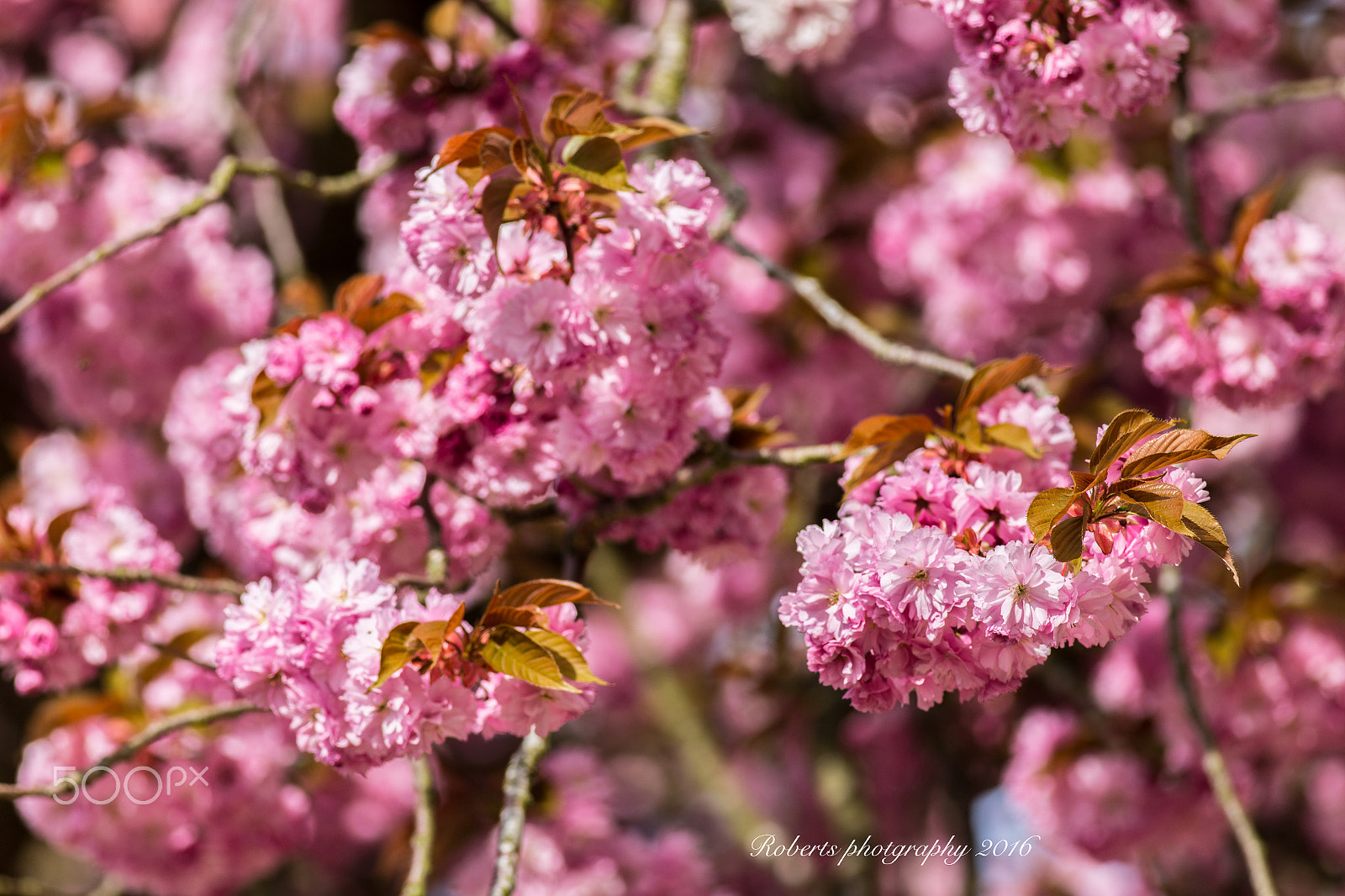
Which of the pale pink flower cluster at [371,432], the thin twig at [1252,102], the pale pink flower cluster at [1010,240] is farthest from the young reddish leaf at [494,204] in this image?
the pale pink flower cluster at [1010,240]

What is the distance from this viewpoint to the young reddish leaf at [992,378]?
4.55 feet

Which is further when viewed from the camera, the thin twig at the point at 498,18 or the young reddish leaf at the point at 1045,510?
the thin twig at the point at 498,18

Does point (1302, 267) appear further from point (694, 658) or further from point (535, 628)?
point (694, 658)

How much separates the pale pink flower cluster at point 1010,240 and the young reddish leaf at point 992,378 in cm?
146

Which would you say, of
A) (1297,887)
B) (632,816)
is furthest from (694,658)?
(1297,887)

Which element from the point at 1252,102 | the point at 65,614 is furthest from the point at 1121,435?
the point at 65,614

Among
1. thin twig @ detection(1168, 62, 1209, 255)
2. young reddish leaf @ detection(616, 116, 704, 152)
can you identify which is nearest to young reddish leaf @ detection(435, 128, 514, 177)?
young reddish leaf @ detection(616, 116, 704, 152)

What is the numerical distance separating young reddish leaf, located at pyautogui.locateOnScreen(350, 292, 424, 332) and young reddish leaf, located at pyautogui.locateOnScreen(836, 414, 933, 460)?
626 millimetres

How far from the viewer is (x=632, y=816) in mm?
4121

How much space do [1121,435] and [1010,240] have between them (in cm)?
180

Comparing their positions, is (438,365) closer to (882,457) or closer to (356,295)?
(356,295)

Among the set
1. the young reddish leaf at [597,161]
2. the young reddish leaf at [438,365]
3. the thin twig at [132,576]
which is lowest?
the thin twig at [132,576]

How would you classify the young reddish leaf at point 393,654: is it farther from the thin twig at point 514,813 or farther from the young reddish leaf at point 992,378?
the young reddish leaf at point 992,378

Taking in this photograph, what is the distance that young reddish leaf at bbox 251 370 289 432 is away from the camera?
5.08 ft
